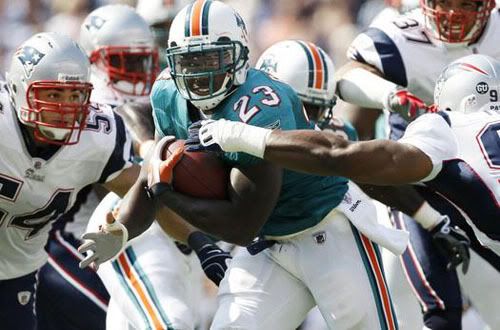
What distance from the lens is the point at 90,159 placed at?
5.62m

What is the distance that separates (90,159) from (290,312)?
44.9 inches

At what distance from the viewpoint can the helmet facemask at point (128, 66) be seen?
6914 millimetres

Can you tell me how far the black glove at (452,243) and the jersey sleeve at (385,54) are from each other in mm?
753

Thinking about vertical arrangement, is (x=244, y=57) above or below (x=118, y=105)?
above

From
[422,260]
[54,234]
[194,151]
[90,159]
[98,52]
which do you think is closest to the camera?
[194,151]

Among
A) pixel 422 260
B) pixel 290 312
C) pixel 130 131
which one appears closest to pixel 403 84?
pixel 422 260

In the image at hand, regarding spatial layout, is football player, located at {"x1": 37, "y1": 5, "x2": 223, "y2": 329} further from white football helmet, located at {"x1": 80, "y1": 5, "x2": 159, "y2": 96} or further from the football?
the football

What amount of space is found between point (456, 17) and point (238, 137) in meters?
2.00

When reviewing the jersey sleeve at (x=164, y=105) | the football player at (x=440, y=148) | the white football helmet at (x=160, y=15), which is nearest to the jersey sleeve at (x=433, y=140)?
the football player at (x=440, y=148)

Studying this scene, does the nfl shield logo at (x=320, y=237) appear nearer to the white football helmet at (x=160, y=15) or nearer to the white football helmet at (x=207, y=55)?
the white football helmet at (x=207, y=55)

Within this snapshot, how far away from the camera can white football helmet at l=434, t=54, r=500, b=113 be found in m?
5.15

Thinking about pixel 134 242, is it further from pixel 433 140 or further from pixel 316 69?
pixel 433 140

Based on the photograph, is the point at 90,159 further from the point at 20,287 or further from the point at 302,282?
the point at 302,282

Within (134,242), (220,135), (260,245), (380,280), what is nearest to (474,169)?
(380,280)
